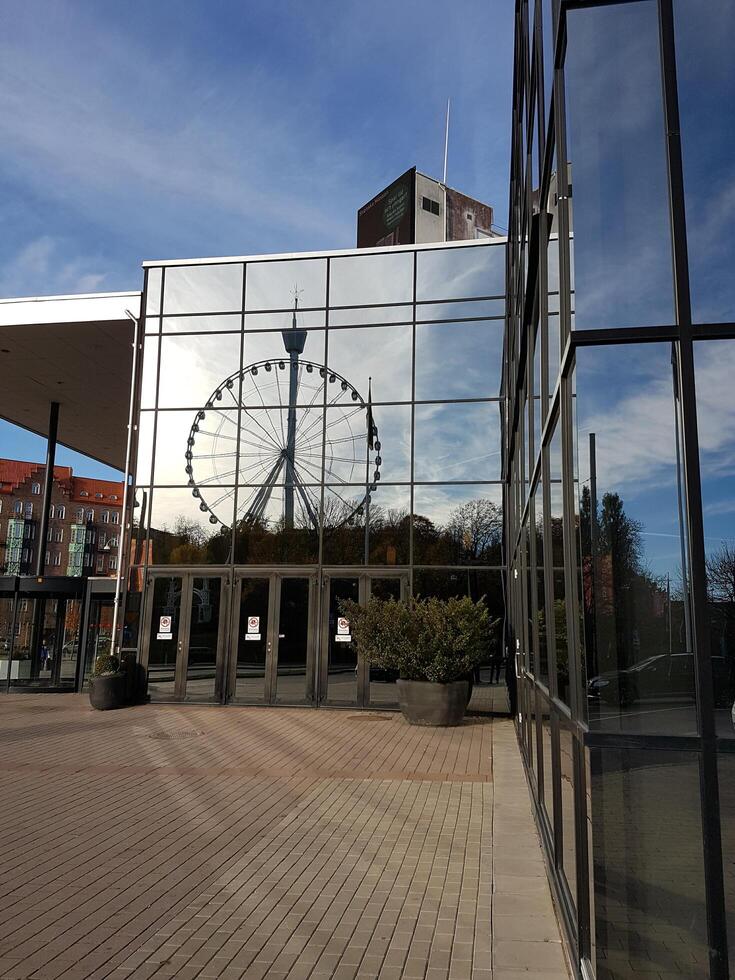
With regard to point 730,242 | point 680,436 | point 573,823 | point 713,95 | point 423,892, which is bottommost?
point 423,892

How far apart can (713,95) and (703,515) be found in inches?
54.7

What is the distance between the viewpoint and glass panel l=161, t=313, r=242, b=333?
20.7 metres

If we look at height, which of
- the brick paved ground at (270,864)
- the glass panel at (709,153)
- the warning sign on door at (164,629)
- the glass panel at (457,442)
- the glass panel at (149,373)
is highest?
the glass panel at (149,373)

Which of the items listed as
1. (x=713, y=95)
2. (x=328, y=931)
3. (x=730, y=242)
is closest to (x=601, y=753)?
(x=730, y=242)

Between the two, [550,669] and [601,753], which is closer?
[601,753]

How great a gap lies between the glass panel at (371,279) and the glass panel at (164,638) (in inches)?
309

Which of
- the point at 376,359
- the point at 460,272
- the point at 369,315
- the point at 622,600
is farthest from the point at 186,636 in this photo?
the point at 622,600

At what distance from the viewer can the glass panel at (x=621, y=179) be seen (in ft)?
9.61

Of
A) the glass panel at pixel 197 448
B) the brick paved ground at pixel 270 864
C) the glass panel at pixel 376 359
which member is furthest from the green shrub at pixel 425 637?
the glass panel at pixel 376 359

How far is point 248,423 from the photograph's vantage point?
20.2 metres

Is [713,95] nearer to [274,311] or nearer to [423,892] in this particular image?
[423,892]

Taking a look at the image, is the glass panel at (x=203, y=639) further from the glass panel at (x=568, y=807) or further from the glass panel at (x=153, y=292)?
the glass panel at (x=568, y=807)

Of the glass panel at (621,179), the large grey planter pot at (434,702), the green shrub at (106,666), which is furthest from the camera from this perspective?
the green shrub at (106,666)

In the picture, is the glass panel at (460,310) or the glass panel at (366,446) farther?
the glass panel at (460,310)
